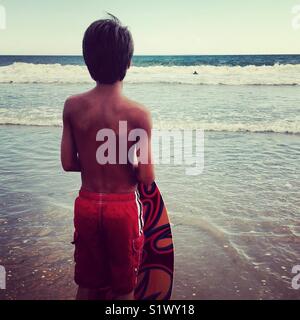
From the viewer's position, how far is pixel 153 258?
2.58m

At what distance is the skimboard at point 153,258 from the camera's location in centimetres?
258

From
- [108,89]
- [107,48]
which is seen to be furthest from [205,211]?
[107,48]

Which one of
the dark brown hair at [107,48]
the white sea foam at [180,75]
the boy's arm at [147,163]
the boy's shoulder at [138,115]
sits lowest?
the boy's arm at [147,163]

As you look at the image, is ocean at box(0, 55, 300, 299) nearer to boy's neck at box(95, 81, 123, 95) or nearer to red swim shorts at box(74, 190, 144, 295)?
red swim shorts at box(74, 190, 144, 295)

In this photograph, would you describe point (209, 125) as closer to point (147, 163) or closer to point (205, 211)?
point (205, 211)

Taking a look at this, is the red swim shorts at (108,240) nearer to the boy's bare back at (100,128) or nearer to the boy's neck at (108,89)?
the boy's bare back at (100,128)

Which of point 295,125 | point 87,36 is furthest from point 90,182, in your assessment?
Answer: point 295,125

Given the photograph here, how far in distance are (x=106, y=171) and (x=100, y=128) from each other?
24 centimetres

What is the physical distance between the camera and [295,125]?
9211mm

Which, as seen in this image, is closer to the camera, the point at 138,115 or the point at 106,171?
the point at 138,115

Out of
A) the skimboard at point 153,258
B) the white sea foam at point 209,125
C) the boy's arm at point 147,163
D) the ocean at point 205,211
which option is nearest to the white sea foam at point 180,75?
the white sea foam at point 209,125

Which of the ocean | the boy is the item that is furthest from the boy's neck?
the ocean

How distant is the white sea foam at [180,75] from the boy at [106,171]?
20.4 metres

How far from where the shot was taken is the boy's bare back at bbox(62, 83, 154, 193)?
1903 millimetres
